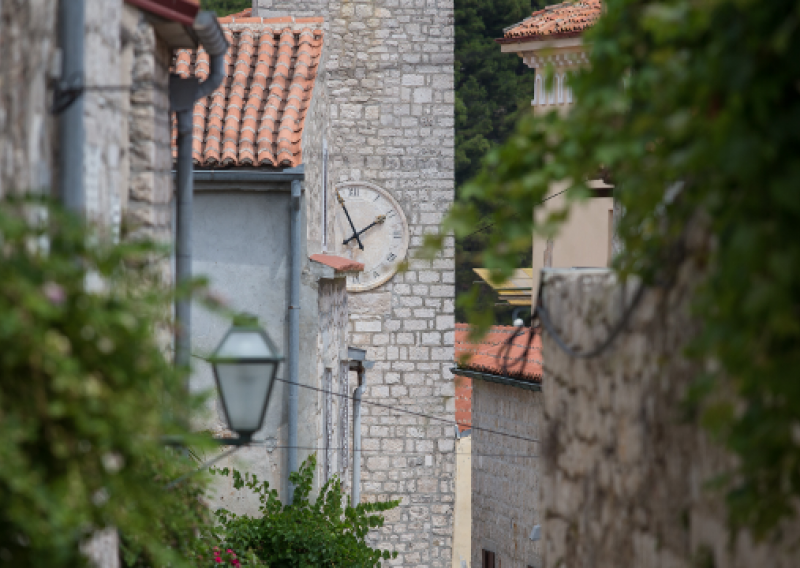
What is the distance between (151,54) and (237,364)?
6.06ft

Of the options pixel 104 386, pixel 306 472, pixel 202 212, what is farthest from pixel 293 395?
pixel 104 386

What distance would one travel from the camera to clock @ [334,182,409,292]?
16156 mm

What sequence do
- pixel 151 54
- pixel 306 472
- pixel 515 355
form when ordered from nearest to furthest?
pixel 151 54 < pixel 306 472 < pixel 515 355

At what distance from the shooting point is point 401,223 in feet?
53.3

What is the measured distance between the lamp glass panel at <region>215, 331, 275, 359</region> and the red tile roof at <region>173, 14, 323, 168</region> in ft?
16.9

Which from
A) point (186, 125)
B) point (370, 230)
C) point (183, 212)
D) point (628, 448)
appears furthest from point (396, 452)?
point (628, 448)

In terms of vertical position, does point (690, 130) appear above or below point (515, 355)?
above

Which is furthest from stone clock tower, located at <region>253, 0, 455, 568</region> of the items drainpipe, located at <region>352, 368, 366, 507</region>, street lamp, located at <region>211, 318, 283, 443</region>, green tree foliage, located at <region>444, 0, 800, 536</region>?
green tree foliage, located at <region>444, 0, 800, 536</region>

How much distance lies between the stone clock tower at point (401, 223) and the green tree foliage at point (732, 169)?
13.1 m

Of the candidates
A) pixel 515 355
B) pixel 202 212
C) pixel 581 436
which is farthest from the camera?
pixel 515 355

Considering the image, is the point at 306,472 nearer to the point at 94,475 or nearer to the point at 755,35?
the point at 94,475

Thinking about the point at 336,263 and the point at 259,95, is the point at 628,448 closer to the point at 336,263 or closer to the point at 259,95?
the point at 336,263

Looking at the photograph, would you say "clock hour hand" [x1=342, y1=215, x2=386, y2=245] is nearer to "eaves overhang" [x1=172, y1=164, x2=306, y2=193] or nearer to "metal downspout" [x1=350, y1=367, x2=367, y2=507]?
"metal downspout" [x1=350, y1=367, x2=367, y2=507]

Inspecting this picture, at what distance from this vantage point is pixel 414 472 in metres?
16.3
